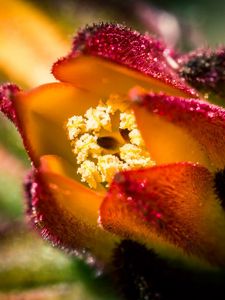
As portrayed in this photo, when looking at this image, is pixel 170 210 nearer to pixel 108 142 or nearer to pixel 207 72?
pixel 108 142

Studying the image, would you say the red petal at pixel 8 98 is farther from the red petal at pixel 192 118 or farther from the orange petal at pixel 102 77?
the red petal at pixel 192 118

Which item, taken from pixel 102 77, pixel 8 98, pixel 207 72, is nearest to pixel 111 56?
pixel 102 77

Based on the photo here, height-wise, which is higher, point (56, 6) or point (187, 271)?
point (56, 6)

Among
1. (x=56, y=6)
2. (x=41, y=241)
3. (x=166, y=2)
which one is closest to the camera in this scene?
(x=41, y=241)

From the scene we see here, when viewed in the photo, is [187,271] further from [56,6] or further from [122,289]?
[56,6]

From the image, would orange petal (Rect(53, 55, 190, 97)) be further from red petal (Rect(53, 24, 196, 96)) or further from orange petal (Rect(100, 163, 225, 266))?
orange petal (Rect(100, 163, 225, 266))

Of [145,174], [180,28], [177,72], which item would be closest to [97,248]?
[145,174]

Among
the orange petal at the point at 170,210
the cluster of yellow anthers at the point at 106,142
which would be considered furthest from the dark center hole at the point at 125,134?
the orange petal at the point at 170,210
